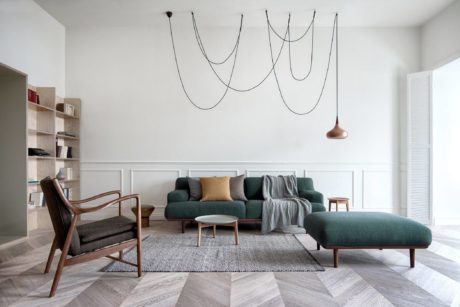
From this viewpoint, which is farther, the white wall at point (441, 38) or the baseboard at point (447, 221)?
the baseboard at point (447, 221)

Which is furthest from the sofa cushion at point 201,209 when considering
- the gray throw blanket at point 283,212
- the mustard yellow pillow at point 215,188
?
the gray throw blanket at point 283,212

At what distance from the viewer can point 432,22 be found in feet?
15.9

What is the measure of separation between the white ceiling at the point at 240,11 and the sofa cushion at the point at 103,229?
351 centimetres

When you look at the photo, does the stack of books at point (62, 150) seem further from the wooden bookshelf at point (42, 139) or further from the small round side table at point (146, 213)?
the small round side table at point (146, 213)

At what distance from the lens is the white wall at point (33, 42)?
387 centimetres

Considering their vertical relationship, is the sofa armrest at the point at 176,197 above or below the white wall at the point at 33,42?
below

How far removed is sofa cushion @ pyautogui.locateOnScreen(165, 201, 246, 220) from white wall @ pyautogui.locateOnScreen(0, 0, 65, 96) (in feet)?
9.52

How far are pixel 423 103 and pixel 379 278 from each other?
11.7 feet

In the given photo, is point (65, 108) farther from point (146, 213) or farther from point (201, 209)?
point (201, 209)

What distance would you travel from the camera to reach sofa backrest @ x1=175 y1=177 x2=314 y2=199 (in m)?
4.69

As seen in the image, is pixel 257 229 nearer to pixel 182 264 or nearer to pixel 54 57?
pixel 182 264

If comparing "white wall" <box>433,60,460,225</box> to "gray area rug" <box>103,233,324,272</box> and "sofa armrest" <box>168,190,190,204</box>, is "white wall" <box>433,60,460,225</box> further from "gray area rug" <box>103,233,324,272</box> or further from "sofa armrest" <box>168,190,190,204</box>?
"sofa armrest" <box>168,190,190,204</box>

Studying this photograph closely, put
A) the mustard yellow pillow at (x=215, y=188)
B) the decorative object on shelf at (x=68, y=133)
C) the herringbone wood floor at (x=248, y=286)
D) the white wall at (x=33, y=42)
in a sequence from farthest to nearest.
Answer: the decorative object on shelf at (x=68, y=133) < the mustard yellow pillow at (x=215, y=188) < the white wall at (x=33, y=42) < the herringbone wood floor at (x=248, y=286)

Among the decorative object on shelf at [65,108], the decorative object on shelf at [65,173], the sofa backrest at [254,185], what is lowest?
the sofa backrest at [254,185]
